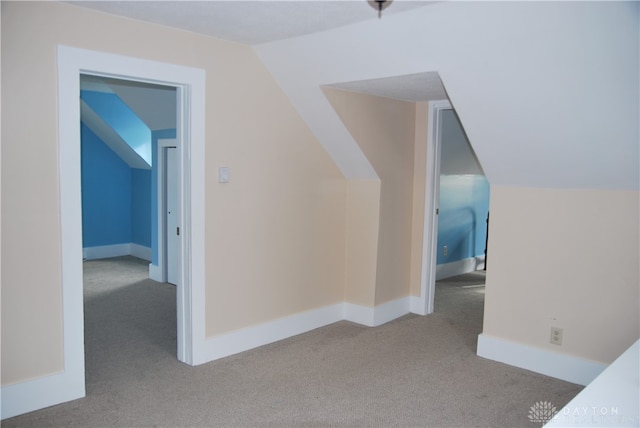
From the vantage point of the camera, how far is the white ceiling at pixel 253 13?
2715 millimetres

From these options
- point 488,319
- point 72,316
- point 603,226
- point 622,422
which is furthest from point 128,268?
point 622,422

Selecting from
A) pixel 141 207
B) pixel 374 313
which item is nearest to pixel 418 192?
pixel 374 313

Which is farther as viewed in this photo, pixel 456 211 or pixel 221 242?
pixel 456 211

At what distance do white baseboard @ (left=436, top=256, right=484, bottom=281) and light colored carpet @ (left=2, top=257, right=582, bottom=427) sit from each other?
5.52 feet

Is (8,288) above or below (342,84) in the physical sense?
below

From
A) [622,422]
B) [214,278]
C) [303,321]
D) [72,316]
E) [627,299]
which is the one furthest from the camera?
[303,321]

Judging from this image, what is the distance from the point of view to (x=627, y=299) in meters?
3.26

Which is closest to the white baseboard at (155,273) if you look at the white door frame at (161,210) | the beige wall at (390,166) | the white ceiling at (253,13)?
the white door frame at (161,210)

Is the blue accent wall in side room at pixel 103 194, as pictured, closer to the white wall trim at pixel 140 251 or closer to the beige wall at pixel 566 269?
the white wall trim at pixel 140 251

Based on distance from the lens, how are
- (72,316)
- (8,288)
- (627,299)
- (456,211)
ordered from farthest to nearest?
(456,211) < (627,299) < (72,316) < (8,288)

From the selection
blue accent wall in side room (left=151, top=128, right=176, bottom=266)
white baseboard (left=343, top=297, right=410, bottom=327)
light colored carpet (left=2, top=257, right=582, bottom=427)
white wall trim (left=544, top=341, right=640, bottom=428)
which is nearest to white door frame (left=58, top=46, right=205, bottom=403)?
light colored carpet (left=2, top=257, right=582, bottom=427)

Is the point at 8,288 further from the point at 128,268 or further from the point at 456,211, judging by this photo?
the point at 456,211

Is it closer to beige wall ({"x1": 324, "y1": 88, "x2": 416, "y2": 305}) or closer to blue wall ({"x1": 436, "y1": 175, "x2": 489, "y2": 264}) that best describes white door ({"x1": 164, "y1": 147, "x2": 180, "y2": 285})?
beige wall ({"x1": 324, "y1": 88, "x2": 416, "y2": 305})

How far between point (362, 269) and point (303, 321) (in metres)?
0.69
